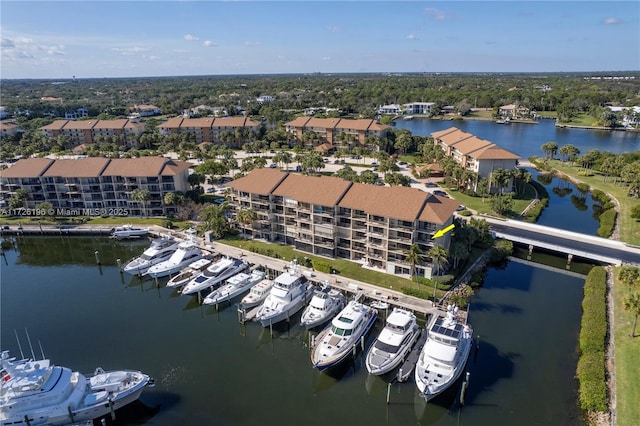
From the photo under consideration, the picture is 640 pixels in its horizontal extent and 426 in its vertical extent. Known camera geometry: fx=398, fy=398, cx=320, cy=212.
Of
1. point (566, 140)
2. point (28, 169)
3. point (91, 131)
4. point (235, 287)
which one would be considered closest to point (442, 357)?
point (235, 287)

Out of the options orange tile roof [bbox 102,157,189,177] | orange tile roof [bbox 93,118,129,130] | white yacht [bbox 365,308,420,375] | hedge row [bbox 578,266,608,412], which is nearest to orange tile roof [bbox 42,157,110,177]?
orange tile roof [bbox 102,157,189,177]

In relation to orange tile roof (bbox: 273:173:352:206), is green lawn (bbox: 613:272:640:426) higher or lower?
lower

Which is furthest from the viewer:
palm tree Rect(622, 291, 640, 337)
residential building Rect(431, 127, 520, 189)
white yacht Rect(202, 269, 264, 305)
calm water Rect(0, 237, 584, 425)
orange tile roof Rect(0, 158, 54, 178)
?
residential building Rect(431, 127, 520, 189)

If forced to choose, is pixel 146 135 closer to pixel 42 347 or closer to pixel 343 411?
pixel 42 347

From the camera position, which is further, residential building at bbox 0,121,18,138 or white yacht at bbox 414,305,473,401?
residential building at bbox 0,121,18,138

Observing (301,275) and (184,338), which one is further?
(301,275)

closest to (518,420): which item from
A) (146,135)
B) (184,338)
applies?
(184,338)

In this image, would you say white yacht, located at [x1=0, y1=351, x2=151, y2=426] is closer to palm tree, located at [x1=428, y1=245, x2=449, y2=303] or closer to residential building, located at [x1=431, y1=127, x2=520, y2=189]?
palm tree, located at [x1=428, y1=245, x2=449, y2=303]

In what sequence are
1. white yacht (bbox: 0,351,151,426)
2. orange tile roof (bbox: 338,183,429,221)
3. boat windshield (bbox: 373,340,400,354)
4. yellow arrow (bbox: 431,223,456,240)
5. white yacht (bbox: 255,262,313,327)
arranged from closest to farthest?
white yacht (bbox: 0,351,151,426) → boat windshield (bbox: 373,340,400,354) → white yacht (bbox: 255,262,313,327) → yellow arrow (bbox: 431,223,456,240) → orange tile roof (bbox: 338,183,429,221)
